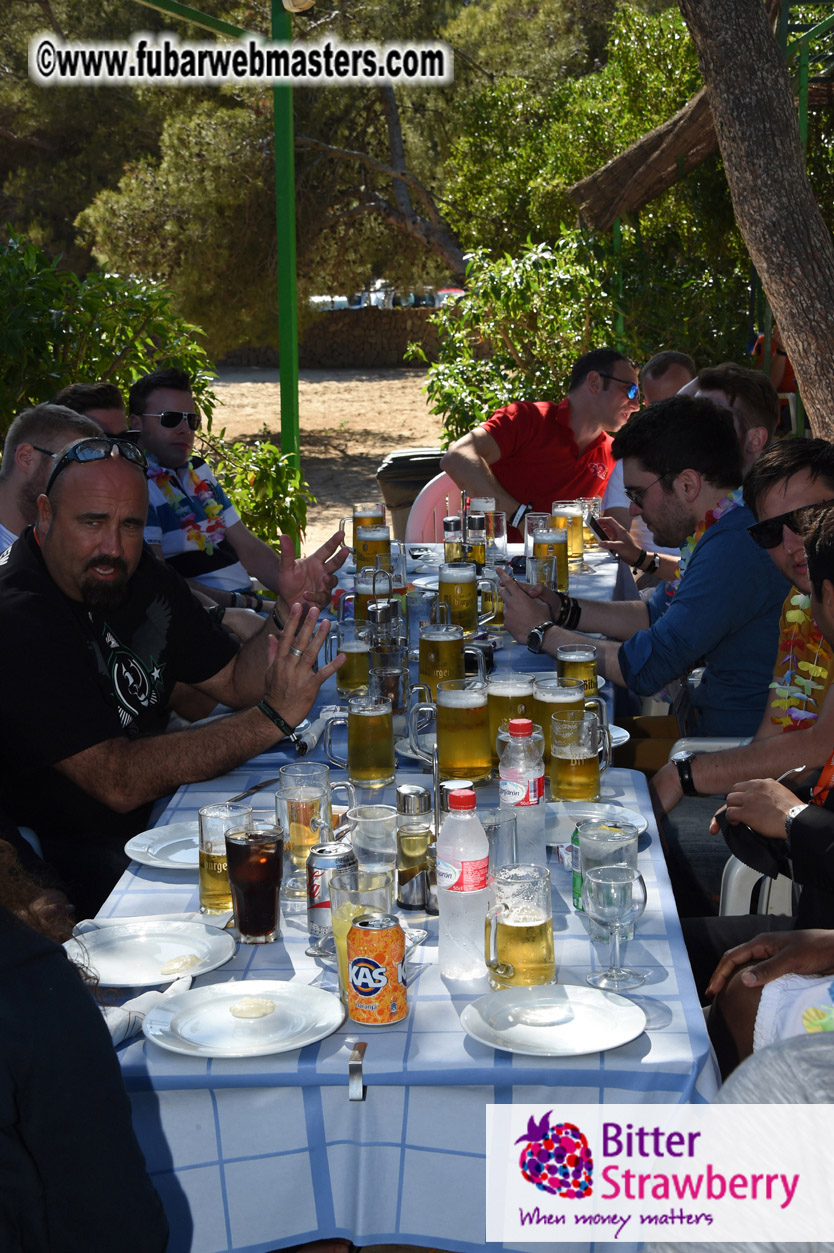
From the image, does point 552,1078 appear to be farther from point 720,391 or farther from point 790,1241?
point 720,391

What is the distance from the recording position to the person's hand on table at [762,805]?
220cm

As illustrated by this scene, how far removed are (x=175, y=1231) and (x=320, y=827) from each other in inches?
25.3

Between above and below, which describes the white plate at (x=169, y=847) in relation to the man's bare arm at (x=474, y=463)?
below

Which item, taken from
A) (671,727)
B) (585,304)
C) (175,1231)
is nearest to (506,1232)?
(175,1231)

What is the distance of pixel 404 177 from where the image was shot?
13586 millimetres

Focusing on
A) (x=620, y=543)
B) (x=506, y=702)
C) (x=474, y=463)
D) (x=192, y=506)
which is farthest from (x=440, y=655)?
(x=474, y=463)

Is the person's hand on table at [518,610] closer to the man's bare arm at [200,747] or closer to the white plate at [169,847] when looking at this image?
the man's bare arm at [200,747]

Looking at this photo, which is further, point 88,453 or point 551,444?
point 551,444

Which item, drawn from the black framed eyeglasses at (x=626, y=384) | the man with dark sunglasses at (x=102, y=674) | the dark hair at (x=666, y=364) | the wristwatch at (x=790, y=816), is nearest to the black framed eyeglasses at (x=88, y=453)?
the man with dark sunglasses at (x=102, y=674)

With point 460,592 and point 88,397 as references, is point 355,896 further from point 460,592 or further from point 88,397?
point 88,397

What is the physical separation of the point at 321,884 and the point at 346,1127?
0.38 metres

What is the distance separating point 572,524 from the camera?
4.63m

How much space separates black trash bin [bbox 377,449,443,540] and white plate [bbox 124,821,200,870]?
5.78 m

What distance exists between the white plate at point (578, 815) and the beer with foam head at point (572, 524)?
251 cm
